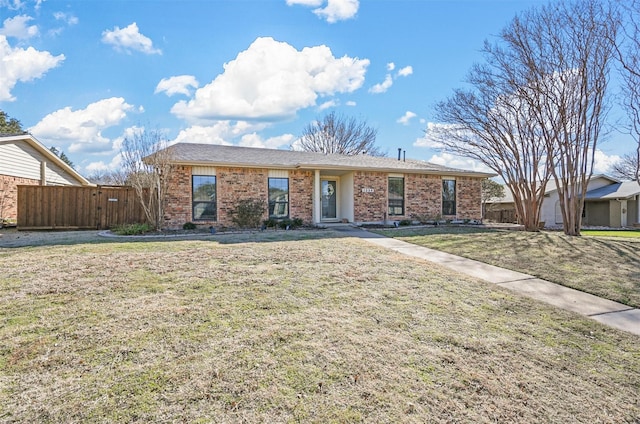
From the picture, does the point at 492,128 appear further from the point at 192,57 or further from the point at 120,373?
the point at 120,373

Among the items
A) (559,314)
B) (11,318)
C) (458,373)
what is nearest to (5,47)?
(11,318)

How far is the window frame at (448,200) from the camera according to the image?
1588 centimetres

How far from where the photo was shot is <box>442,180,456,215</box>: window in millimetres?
15891

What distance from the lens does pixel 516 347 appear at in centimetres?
300

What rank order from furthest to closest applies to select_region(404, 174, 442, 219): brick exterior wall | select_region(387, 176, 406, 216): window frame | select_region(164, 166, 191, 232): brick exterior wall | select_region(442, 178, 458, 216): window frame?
select_region(442, 178, 458, 216): window frame
select_region(404, 174, 442, 219): brick exterior wall
select_region(387, 176, 406, 216): window frame
select_region(164, 166, 191, 232): brick exterior wall

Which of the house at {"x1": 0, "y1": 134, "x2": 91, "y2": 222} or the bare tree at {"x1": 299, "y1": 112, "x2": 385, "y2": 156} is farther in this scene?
the bare tree at {"x1": 299, "y1": 112, "x2": 385, "y2": 156}

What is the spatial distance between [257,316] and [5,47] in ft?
41.6

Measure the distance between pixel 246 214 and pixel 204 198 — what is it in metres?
1.67

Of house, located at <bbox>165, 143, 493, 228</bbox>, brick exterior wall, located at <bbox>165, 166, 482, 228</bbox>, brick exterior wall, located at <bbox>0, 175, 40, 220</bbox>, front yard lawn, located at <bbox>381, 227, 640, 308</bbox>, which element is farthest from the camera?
brick exterior wall, located at <bbox>0, 175, 40, 220</bbox>

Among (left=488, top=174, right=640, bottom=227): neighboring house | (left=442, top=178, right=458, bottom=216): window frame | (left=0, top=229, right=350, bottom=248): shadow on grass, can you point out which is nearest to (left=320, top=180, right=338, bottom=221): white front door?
(left=442, top=178, right=458, bottom=216): window frame

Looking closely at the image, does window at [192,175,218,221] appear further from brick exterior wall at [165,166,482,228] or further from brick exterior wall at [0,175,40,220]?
brick exterior wall at [0,175,40,220]

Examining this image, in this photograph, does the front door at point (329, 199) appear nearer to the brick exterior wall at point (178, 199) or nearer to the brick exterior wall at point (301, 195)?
the brick exterior wall at point (301, 195)

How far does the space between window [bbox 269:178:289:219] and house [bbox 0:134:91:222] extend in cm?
1007

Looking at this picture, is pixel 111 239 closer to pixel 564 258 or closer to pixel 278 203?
pixel 278 203
